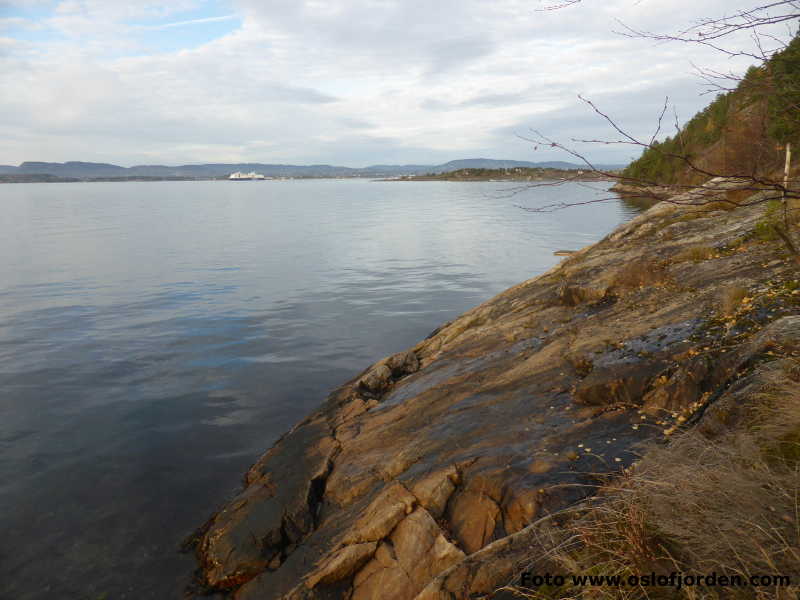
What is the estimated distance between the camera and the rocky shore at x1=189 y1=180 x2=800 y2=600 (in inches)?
233

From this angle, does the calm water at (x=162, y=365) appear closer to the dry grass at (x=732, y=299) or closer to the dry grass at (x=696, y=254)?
the dry grass at (x=732, y=299)

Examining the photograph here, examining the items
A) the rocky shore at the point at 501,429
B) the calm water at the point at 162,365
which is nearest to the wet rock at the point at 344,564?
the rocky shore at the point at 501,429

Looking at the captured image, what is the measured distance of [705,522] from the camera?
3.79 meters

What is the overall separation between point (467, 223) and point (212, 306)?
139ft

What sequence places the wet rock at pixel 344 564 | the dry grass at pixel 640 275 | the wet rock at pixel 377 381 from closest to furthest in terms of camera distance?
the wet rock at pixel 344 564
the dry grass at pixel 640 275
the wet rock at pixel 377 381

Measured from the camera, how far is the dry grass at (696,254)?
11172 millimetres

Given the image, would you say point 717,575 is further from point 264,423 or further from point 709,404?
point 264,423

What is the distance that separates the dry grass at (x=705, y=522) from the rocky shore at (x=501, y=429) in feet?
1.54

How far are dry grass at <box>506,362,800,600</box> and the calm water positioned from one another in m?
2.98

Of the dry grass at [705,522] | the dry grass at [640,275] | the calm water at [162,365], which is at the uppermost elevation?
the dry grass at [640,275]

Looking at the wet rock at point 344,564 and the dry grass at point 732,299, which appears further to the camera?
the dry grass at point 732,299

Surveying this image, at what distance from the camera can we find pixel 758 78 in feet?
11.6

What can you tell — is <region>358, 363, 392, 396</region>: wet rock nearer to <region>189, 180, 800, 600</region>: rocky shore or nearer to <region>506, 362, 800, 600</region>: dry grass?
<region>189, 180, 800, 600</region>: rocky shore

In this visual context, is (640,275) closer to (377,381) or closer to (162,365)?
(377,381)
